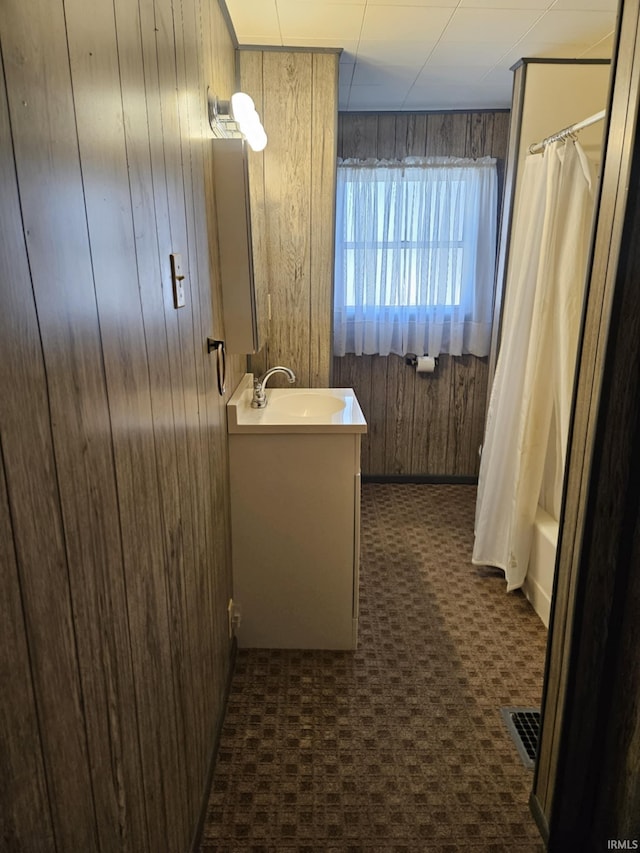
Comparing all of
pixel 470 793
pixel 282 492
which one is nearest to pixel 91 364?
pixel 282 492

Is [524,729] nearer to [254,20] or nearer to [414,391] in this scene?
[414,391]

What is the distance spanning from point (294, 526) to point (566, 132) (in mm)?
1898

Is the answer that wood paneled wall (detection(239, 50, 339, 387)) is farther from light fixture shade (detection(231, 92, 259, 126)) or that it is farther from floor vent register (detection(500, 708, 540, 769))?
floor vent register (detection(500, 708, 540, 769))

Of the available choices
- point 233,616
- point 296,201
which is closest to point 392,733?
point 233,616

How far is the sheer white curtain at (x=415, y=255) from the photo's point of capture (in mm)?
3594

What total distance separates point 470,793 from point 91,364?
1.60 meters

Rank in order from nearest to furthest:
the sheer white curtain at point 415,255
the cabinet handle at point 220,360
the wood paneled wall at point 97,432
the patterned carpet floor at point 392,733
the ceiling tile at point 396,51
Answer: the wood paneled wall at point 97,432 → the patterned carpet floor at point 392,733 → the cabinet handle at point 220,360 → the ceiling tile at point 396,51 → the sheer white curtain at point 415,255

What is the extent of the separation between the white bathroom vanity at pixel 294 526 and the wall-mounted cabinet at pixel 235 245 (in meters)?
0.27

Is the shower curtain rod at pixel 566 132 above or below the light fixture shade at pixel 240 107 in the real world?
above

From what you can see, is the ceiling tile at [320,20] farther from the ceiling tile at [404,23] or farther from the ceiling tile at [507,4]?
the ceiling tile at [507,4]

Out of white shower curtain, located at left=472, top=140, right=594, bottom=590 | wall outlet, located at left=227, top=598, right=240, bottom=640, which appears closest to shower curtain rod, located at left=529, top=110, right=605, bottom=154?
white shower curtain, located at left=472, top=140, right=594, bottom=590

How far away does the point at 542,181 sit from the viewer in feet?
7.86

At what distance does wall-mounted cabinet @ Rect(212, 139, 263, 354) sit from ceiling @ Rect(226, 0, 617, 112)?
2.35 feet

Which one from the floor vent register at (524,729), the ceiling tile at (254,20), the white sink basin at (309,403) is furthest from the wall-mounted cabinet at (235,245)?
the floor vent register at (524,729)
